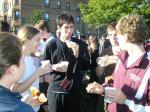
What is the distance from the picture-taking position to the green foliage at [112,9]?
48769mm

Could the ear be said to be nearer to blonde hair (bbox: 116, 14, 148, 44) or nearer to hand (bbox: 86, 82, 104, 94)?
hand (bbox: 86, 82, 104, 94)

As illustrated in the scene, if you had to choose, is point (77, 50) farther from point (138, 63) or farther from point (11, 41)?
point (11, 41)

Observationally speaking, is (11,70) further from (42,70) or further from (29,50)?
(29,50)

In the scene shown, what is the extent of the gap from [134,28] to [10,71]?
147 cm

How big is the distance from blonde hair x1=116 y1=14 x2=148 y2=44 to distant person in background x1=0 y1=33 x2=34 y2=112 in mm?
1318

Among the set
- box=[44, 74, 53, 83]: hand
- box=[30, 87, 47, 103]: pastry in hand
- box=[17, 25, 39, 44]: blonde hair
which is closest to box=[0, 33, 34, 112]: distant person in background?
box=[30, 87, 47, 103]: pastry in hand

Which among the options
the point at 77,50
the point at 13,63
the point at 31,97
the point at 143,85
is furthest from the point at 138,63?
the point at 77,50

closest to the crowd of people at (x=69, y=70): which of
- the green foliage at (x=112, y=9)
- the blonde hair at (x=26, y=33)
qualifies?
the blonde hair at (x=26, y=33)

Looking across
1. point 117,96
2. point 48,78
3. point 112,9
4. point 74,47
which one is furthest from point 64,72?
point 112,9

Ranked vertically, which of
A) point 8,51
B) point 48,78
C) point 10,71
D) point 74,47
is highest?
point 8,51

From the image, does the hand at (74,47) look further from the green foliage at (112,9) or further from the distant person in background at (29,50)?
the green foliage at (112,9)

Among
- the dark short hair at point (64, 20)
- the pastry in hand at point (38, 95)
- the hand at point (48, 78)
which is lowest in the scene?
the hand at point (48, 78)

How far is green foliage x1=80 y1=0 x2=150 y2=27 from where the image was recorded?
48769mm

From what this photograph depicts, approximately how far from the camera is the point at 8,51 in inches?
113
